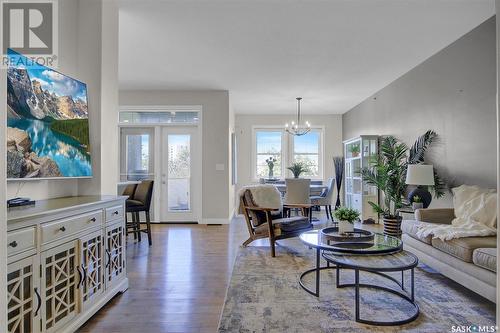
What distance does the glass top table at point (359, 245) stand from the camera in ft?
7.68

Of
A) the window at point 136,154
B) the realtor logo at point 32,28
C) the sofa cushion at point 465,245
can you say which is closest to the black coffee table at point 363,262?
the sofa cushion at point 465,245

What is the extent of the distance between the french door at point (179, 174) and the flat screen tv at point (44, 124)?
3.37 metres

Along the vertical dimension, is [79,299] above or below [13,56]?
below

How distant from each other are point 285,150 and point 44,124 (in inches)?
264

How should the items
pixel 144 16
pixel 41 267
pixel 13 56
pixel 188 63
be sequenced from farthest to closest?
pixel 188 63 → pixel 144 16 → pixel 13 56 → pixel 41 267

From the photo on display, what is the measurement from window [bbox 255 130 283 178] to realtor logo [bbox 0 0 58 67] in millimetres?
6205

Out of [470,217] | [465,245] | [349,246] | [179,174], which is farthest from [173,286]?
[179,174]

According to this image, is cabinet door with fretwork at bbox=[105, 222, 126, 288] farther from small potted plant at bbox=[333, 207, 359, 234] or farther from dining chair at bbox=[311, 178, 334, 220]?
dining chair at bbox=[311, 178, 334, 220]

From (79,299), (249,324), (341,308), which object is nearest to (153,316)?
(79,299)

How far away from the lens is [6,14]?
6.97 feet

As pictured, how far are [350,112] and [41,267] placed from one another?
7.45 metres

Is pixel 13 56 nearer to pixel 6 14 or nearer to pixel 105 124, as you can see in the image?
pixel 6 14

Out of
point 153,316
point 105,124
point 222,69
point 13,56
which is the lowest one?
point 153,316

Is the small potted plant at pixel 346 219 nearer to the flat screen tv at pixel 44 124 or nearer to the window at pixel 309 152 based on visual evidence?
the flat screen tv at pixel 44 124
